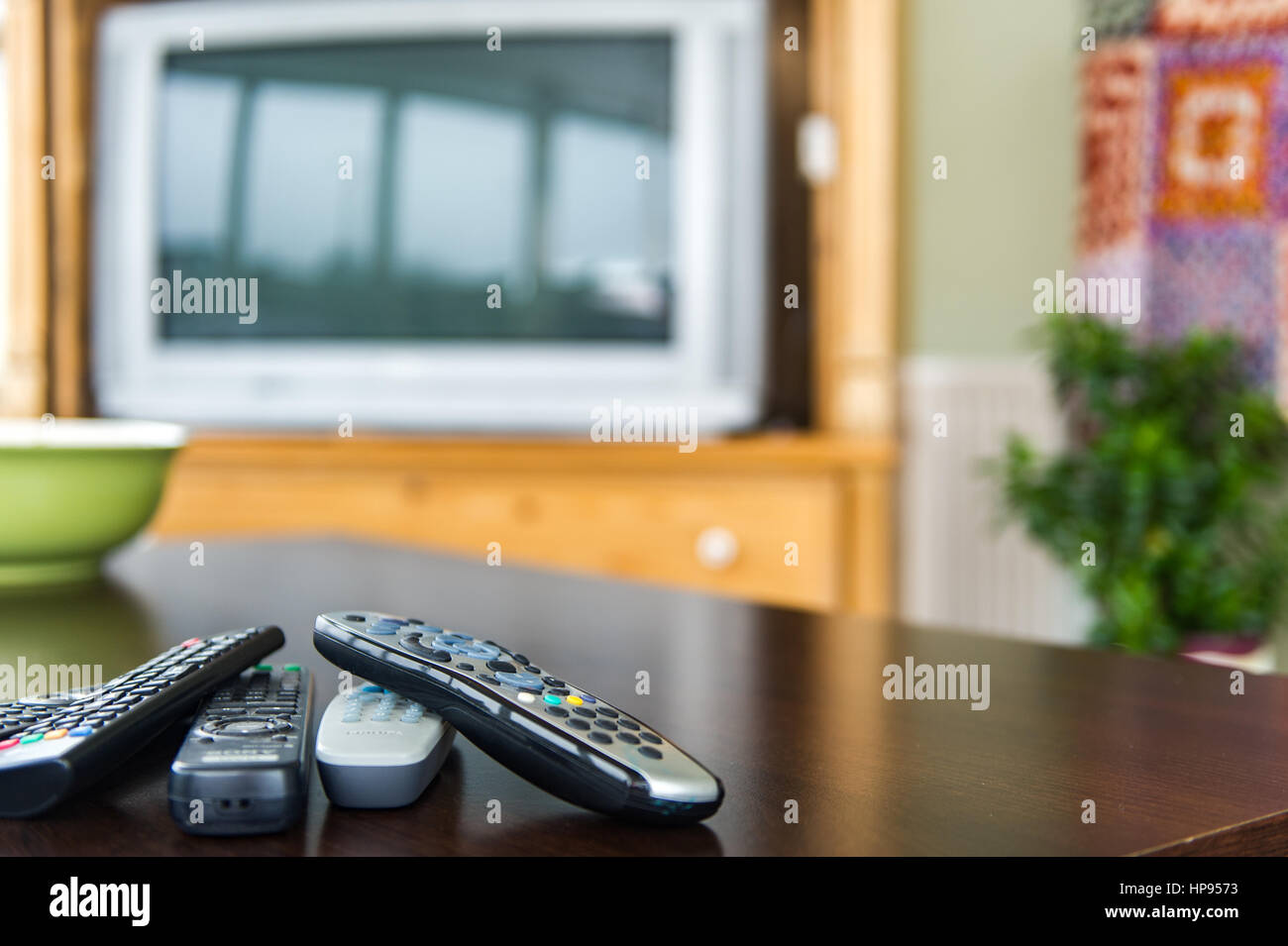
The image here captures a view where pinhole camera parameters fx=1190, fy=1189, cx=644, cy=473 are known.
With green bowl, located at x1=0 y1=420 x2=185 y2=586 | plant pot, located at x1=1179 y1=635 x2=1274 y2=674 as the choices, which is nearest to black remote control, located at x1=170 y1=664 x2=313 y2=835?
green bowl, located at x1=0 y1=420 x2=185 y2=586

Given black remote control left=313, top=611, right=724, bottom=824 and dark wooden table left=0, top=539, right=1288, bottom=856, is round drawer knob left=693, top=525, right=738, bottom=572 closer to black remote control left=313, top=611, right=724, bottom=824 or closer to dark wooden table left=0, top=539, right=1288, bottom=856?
dark wooden table left=0, top=539, right=1288, bottom=856

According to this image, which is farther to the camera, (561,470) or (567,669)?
(561,470)

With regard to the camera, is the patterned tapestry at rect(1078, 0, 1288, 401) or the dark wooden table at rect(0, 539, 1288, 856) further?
the patterned tapestry at rect(1078, 0, 1288, 401)

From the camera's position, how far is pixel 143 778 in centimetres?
39

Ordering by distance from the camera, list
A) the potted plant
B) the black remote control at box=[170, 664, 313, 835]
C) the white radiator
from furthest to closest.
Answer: the white radiator → the potted plant → the black remote control at box=[170, 664, 313, 835]

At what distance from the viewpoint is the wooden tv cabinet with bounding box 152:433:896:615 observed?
77.5 inches

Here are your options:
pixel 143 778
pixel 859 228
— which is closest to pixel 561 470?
pixel 859 228

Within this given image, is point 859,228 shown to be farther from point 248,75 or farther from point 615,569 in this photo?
point 248,75

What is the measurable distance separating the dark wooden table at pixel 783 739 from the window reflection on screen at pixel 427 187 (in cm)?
142

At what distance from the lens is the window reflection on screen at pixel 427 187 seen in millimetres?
2172

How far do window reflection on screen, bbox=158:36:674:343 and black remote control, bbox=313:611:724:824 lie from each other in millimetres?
1793

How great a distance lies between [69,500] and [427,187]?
1497 millimetres

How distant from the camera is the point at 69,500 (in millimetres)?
833
